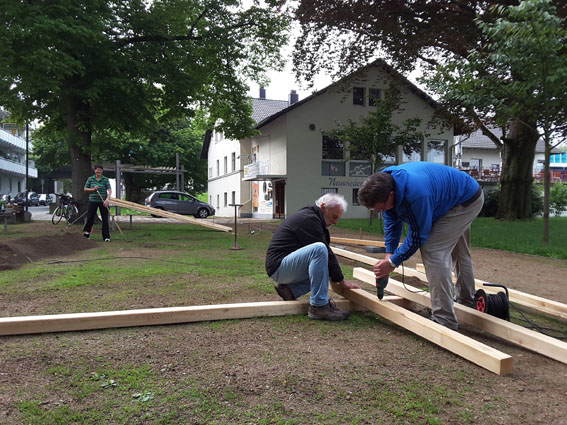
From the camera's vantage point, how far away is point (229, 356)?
9.58 ft

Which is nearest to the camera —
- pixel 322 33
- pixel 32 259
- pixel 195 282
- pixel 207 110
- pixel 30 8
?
pixel 195 282

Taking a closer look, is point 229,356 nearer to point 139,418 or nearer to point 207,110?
point 139,418

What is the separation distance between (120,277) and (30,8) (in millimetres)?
8550

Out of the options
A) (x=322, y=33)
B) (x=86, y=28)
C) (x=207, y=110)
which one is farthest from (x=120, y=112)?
(x=322, y=33)

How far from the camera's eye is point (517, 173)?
730 inches

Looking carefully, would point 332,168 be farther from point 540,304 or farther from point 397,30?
point 540,304

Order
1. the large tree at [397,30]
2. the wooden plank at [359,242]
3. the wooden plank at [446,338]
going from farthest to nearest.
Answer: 1. the large tree at [397,30]
2. the wooden plank at [359,242]
3. the wooden plank at [446,338]

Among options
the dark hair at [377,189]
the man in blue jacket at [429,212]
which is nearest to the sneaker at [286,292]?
the man in blue jacket at [429,212]

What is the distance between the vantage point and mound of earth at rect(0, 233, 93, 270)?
22.0ft

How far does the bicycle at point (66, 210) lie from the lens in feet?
46.3

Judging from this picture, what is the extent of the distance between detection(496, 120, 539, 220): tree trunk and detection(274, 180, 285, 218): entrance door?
12.8 meters

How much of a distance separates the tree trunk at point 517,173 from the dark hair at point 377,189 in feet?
58.4

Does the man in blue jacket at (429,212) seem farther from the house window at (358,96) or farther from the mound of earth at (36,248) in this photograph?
the house window at (358,96)

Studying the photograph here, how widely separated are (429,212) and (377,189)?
0.45 metres
